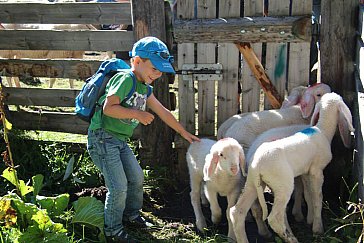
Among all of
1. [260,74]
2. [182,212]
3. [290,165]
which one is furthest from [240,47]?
[182,212]

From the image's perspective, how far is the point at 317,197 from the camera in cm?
469

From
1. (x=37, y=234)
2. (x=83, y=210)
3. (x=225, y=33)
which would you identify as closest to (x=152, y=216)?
(x=83, y=210)

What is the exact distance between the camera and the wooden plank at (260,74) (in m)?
5.31

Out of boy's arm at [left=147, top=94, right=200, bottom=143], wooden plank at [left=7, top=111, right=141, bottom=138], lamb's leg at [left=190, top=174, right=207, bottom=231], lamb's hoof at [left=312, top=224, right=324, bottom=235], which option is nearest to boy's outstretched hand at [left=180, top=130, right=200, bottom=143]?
boy's arm at [left=147, top=94, right=200, bottom=143]

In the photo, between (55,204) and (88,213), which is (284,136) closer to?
(88,213)

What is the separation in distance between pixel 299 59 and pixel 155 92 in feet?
4.93

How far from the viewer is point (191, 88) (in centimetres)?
562

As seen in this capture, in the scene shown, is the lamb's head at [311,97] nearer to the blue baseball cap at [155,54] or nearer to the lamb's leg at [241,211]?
the lamb's leg at [241,211]

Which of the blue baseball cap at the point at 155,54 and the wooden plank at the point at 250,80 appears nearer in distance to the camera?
the blue baseball cap at the point at 155,54

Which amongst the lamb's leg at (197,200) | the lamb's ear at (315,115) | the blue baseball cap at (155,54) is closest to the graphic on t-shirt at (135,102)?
the blue baseball cap at (155,54)

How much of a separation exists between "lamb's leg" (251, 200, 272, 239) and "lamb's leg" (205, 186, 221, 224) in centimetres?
30

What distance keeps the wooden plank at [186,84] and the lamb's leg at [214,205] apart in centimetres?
115

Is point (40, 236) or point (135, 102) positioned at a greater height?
point (135, 102)

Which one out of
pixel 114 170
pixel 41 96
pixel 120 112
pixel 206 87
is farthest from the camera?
pixel 41 96
